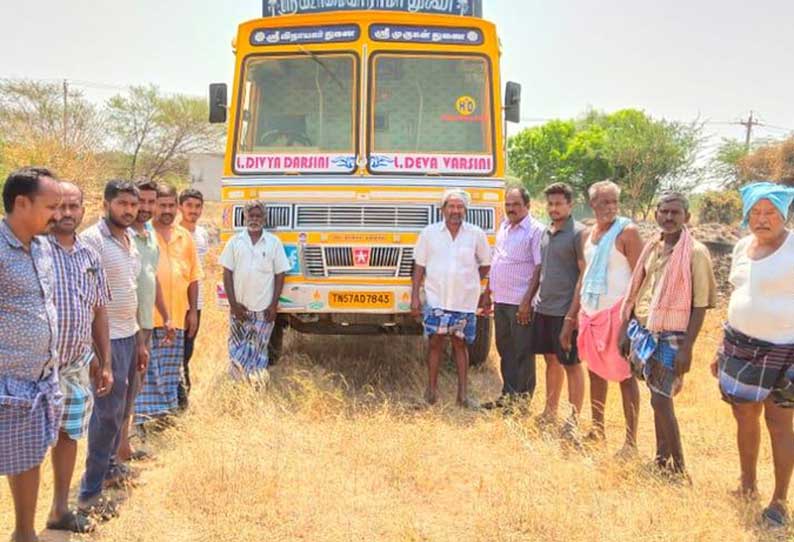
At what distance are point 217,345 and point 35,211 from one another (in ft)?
16.3

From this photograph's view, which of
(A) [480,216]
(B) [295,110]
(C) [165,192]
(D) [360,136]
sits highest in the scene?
(B) [295,110]

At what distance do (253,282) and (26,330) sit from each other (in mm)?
2606

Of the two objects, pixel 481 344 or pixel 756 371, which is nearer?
pixel 756 371

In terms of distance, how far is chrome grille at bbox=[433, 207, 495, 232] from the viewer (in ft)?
18.3

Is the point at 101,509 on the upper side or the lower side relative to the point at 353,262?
lower

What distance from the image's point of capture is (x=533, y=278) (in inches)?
200

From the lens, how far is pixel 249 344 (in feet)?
18.0

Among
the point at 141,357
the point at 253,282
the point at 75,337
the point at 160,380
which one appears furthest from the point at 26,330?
the point at 253,282

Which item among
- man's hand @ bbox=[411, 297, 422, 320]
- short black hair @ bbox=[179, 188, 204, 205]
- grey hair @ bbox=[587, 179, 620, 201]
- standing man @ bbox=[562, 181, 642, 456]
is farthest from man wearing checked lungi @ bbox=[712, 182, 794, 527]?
short black hair @ bbox=[179, 188, 204, 205]

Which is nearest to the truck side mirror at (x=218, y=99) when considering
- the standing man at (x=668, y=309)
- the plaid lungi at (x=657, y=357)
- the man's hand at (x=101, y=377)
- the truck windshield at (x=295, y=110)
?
the truck windshield at (x=295, y=110)

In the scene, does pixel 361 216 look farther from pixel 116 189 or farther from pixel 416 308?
pixel 116 189

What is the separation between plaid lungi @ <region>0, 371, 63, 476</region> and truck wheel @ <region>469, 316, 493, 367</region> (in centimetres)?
398

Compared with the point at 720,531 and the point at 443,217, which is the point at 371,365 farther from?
the point at 720,531

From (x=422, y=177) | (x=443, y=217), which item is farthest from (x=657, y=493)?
(x=422, y=177)
